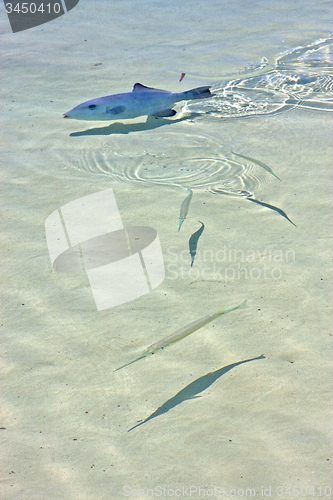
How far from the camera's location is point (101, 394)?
1.70 meters

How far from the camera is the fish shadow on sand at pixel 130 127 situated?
3357 millimetres

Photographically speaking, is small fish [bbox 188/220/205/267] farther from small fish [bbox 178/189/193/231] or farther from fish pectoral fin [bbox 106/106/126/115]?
fish pectoral fin [bbox 106/106/126/115]

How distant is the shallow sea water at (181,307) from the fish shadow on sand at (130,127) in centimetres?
2

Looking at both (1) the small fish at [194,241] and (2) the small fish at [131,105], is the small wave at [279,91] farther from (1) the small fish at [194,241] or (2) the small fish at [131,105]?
(1) the small fish at [194,241]

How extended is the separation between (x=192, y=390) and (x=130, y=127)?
2.30 meters

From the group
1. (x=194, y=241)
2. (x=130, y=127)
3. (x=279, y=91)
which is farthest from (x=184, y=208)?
(x=279, y=91)

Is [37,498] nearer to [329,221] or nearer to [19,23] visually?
[329,221]

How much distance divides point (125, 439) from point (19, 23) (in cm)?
557

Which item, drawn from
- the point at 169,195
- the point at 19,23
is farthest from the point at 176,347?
the point at 19,23

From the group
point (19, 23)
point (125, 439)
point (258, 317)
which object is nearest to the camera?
point (125, 439)

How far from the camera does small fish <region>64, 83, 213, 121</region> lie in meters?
3.16

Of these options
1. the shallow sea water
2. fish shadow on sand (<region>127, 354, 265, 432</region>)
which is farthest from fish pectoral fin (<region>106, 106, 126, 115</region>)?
fish shadow on sand (<region>127, 354, 265, 432</region>)

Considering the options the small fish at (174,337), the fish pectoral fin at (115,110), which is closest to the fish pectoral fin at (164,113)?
the fish pectoral fin at (115,110)

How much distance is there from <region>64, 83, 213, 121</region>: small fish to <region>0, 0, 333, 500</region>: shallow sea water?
6.2 inches
